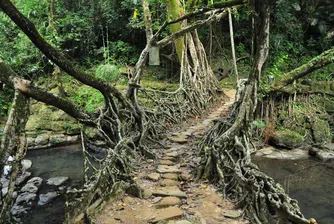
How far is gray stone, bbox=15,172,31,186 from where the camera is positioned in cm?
637

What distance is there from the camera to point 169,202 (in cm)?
368

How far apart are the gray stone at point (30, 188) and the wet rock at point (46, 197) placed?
32 cm

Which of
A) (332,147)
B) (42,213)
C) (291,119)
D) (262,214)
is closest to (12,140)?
(42,213)

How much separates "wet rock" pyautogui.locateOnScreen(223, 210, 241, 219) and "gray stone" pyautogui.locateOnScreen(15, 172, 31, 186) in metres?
4.94

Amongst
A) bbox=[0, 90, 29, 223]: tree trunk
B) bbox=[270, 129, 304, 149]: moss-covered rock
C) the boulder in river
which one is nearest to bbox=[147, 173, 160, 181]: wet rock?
bbox=[0, 90, 29, 223]: tree trunk

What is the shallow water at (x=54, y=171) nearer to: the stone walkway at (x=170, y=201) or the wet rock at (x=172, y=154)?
the stone walkway at (x=170, y=201)

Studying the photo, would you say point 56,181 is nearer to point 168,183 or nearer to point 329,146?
point 168,183

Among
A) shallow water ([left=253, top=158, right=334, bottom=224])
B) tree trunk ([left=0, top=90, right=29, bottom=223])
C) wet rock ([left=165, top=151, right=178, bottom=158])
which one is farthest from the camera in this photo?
wet rock ([left=165, top=151, right=178, bottom=158])

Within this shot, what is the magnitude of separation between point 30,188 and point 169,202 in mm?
3888

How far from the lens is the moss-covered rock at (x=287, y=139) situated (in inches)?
307

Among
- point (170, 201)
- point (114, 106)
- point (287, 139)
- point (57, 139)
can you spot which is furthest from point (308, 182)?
point (57, 139)

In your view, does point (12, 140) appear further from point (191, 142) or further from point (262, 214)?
point (191, 142)

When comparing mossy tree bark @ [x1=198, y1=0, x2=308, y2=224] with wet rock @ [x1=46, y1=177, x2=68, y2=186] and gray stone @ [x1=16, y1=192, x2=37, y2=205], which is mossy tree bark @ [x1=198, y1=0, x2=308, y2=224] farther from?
gray stone @ [x1=16, y1=192, x2=37, y2=205]

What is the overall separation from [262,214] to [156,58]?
210 inches
